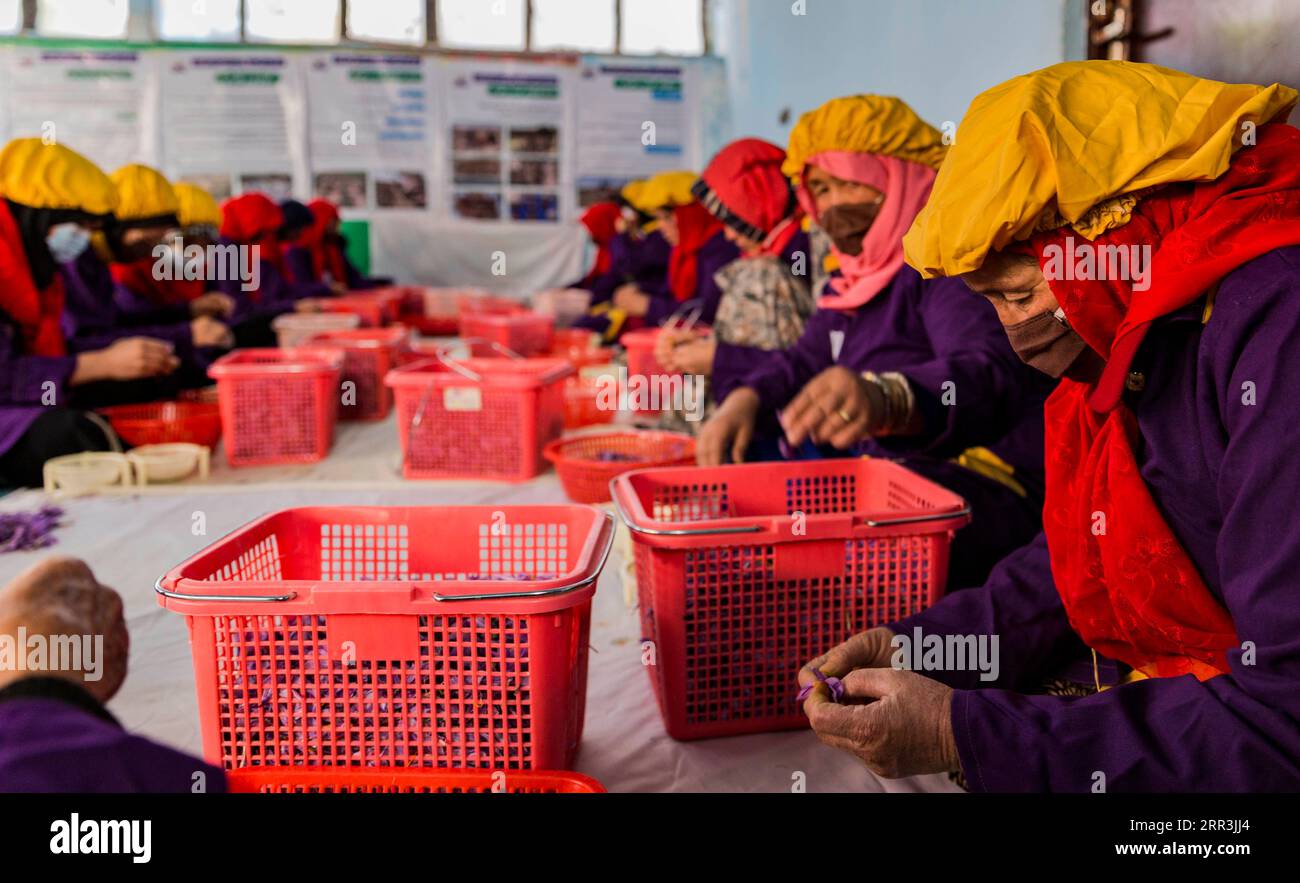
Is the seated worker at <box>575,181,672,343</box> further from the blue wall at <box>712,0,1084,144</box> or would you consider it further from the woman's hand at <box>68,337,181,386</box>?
the woman's hand at <box>68,337,181,386</box>

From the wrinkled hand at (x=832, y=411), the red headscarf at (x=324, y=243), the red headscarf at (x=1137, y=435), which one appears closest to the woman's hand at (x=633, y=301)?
the red headscarf at (x=324, y=243)

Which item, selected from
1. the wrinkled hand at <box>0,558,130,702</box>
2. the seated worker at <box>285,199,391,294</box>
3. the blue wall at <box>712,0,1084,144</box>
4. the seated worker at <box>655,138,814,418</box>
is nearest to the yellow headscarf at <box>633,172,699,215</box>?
the blue wall at <box>712,0,1084,144</box>

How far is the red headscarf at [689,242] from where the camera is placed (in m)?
4.47

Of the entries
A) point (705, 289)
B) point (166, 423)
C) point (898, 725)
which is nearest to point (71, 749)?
point (898, 725)

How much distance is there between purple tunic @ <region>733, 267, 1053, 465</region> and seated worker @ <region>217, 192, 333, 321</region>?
3800mm

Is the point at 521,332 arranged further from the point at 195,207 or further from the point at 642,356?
the point at 195,207

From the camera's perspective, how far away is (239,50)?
6840 millimetres

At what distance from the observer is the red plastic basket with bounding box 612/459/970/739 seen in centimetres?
115

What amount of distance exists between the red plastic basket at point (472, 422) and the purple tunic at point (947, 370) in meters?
0.96

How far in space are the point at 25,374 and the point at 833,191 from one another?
2.32 metres

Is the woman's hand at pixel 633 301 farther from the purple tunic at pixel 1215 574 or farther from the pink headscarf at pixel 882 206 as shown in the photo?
the purple tunic at pixel 1215 574

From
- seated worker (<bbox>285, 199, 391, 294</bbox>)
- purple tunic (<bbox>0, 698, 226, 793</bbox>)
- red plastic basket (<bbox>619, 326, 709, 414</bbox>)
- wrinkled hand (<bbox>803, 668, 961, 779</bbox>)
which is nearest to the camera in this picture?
purple tunic (<bbox>0, 698, 226, 793</bbox>)

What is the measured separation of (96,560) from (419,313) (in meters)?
4.68

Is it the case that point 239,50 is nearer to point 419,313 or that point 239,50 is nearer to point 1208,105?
point 419,313
